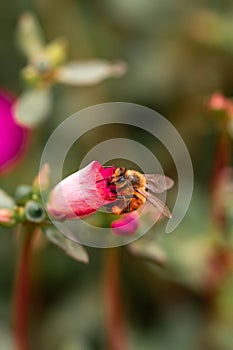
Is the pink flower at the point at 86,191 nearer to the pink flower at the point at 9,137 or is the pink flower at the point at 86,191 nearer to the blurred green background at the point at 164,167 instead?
the blurred green background at the point at 164,167

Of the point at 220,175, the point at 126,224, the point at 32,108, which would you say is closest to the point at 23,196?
the point at 126,224

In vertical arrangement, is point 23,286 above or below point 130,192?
below

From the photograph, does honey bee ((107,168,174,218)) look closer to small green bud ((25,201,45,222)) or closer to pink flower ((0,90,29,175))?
small green bud ((25,201,45,222))

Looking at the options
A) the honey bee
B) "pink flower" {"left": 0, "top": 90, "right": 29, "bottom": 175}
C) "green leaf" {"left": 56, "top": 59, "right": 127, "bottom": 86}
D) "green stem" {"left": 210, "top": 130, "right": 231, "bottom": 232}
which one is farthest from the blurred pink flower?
"pink flower" {"left": 0, "top": 90, "right": 29, "bottom": 175}

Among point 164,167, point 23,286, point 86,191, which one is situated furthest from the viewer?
point 164,167

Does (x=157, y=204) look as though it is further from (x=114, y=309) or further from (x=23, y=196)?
(x=114, y=309)

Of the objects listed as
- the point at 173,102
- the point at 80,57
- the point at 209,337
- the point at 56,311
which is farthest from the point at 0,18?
the point at 209,337

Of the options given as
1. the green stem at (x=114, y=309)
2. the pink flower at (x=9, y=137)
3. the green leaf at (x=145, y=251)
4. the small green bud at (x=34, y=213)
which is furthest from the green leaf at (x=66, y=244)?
the pink flower at (x=9, y=137)
